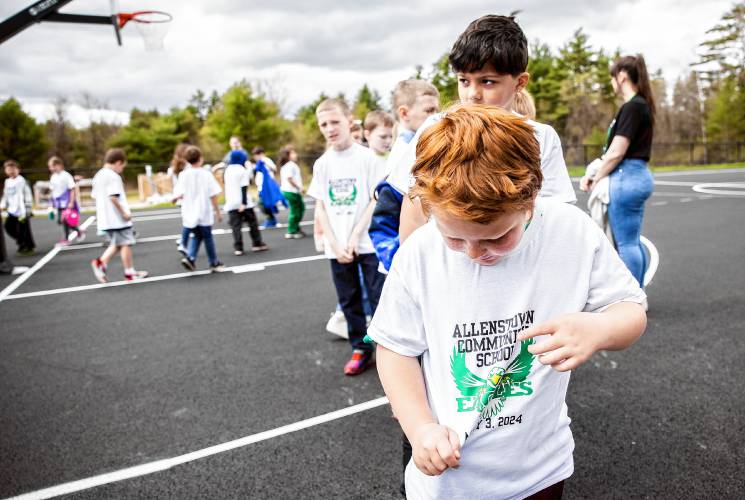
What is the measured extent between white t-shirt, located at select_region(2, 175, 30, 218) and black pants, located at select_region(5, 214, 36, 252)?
0.49ft

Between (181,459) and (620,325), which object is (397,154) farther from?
(181,459)

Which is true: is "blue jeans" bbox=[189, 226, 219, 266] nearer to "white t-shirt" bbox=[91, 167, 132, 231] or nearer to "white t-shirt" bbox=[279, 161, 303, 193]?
"white t-shirt" bbox=[91, 167, 132, 231]

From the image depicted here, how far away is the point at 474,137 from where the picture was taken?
3.34 feet

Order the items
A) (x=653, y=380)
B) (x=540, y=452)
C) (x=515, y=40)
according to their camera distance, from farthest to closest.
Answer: (x=653, y=380) < (x=515, y=40) < (x=540, y=452)

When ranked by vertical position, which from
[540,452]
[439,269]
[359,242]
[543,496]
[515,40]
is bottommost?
[543,496]

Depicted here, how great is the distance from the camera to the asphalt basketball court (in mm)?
2656

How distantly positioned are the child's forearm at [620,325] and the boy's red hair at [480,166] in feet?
1.08

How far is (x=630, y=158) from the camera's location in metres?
4.30

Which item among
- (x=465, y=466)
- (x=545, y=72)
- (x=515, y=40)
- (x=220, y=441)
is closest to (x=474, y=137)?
(x=465, y=466)

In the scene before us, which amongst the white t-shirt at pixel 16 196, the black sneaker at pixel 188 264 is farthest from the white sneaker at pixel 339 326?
the white t-shirt at pixel 16 196

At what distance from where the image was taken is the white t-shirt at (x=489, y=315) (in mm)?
1237

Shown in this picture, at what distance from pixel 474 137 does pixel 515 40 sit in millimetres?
931

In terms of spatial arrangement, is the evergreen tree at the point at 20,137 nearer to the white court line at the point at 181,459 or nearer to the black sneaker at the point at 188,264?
the black sneaker at the point at 188,264

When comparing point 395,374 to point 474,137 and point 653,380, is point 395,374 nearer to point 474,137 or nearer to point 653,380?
point 474,137
